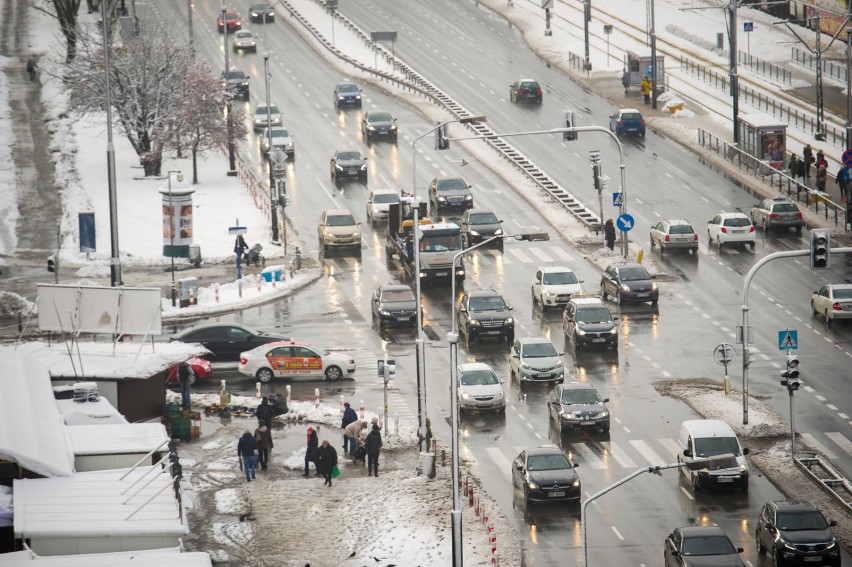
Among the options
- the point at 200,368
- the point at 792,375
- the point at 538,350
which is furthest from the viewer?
the point at 200,368

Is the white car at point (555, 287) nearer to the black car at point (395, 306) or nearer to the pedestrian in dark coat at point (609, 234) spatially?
the black car at point (395, 306)

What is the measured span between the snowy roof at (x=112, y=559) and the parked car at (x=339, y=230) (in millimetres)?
38687

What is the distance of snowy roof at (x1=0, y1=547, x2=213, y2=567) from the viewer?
29.2 m

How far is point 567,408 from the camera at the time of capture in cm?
4450

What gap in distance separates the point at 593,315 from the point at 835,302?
28.6 feet

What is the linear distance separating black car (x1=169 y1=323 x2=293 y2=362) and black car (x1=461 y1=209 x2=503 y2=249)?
17123 millimetres

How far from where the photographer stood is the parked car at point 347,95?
94188 millimetres

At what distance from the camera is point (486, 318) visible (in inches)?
2138

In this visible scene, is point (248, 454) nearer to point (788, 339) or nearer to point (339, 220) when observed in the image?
point (788, 339)

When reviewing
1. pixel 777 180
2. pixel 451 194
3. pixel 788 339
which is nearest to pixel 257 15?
pixel 451 194

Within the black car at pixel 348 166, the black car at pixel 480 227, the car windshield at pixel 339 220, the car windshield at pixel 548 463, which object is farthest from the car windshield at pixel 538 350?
the black car at pixel 348 166

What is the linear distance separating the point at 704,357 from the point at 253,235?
26.6 meters

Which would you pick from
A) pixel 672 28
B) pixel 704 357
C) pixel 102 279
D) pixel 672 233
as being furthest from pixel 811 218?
pixel 672 28

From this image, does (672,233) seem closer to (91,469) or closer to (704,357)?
(704,357)
